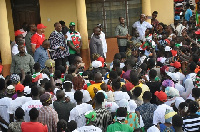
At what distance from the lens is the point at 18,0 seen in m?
16.1

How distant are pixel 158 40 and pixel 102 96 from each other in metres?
6.94

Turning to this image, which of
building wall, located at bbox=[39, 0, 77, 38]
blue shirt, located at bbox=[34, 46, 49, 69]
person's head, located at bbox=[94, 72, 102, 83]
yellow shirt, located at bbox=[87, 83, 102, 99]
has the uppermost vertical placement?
building wall, located at bbox=[39, 0, 77, 38]

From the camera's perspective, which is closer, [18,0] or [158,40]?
[158,40]

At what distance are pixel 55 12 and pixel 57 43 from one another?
340cm

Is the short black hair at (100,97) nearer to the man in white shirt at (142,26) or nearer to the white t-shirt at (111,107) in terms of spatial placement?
the white t-shirt at (111,107)

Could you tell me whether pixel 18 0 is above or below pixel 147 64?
above

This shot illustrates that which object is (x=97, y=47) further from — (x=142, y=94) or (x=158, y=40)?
(x=142, y=94)

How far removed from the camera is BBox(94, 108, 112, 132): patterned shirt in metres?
7.60

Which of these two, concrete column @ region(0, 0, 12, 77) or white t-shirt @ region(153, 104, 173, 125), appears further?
concrete column @ region(0, 0, 12, 77)

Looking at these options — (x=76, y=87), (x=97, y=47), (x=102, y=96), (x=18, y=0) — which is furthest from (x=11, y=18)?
(x=102, y=96)

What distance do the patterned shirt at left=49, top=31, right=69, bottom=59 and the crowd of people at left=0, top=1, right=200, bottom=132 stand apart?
0.02 m

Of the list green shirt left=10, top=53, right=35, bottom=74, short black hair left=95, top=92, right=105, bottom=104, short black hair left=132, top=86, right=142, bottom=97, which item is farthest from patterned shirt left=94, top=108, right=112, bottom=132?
green shirt left=10, top=53, right=35, bottom=74

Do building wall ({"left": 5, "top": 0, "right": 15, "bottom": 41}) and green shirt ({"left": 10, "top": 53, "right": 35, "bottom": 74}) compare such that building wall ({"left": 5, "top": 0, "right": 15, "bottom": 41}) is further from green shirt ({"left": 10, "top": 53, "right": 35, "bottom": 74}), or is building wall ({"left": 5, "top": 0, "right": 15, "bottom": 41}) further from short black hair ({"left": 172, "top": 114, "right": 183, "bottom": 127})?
short black hair ({"left": 172, "top": 114, "right": 183, "bottom": 127})

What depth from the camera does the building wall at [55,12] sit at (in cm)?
1623
